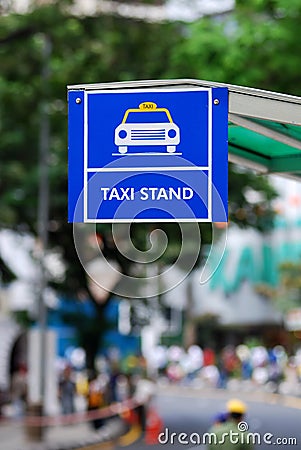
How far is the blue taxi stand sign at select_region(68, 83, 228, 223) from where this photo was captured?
21.2 ft

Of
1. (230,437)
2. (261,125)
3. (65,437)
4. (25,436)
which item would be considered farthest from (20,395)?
(261,125)

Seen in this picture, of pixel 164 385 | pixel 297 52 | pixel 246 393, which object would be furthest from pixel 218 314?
pixel 297 52

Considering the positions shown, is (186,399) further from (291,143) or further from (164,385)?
(291,143)

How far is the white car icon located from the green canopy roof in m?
0.17

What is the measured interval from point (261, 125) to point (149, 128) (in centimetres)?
119

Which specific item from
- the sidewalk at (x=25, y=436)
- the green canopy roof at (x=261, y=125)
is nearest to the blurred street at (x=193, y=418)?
the sidewalk at (x=25, y=436)

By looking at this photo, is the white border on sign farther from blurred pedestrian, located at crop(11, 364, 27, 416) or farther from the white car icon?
blurred pedestrian, located at crop(11, 364, 27, 416)

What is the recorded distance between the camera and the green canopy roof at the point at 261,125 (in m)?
6.64

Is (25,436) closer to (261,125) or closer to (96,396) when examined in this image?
(96,396)

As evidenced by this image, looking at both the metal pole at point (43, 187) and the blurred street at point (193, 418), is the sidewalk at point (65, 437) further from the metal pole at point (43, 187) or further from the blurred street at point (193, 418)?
the metal pole at point (43, 187)

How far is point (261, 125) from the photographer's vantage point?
24.5 ft

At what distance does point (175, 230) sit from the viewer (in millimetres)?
20141

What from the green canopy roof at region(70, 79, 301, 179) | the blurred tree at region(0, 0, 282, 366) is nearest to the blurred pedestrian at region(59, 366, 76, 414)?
the blurred tree at region(0, 0, 282, 366)

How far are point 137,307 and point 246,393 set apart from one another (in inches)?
209
